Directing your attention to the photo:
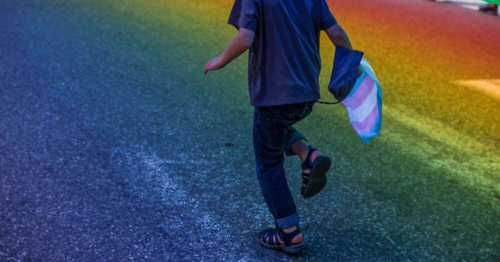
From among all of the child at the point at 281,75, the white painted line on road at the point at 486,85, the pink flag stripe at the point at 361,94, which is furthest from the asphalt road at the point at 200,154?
the pink flag stripe at the point at 361,94

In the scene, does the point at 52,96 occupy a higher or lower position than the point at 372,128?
lower

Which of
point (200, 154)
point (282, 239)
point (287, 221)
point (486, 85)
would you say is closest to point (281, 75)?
point (287, 221)

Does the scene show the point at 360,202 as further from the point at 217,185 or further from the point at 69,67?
the point at 69,67

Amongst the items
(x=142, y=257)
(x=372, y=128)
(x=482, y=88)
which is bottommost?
(x=482, y=88)

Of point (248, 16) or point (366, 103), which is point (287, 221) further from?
point (248, 16)

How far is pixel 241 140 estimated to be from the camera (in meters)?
4.23

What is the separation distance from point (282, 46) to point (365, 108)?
84cm

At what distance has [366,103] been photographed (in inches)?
125

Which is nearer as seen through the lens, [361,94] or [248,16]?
[248,16]

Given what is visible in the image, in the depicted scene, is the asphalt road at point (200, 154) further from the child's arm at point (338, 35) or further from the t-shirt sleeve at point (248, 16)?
the t-shirt sleeve at point (248, 16)

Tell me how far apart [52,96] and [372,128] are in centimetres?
296

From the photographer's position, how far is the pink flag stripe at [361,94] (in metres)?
3.15

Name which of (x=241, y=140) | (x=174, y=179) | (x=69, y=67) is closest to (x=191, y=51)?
(x=69, y=67)

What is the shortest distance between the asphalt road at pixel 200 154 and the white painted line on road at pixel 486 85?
32 millimetres
